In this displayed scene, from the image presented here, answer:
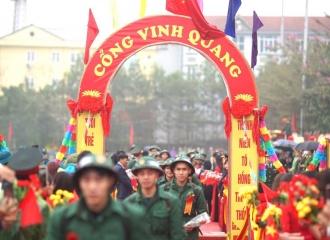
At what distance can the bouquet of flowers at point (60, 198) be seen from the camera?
10.4 metres

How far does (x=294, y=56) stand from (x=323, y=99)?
436 inches

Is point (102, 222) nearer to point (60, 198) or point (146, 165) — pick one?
point (146, 165)

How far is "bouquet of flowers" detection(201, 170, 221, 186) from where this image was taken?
21.8m

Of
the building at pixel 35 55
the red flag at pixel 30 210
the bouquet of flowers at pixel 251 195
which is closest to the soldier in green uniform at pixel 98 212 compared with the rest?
the red flag at pixel 30 210

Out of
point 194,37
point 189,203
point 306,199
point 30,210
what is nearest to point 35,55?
point 194,37

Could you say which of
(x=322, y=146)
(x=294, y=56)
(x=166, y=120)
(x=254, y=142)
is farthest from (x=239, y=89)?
(x=166, y=120)

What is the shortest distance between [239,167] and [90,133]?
8.94 ft

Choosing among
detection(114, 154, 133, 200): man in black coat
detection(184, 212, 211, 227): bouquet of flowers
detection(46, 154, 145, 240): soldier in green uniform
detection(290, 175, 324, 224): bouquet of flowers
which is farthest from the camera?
detection(114, 154, 133, 200): man in black coat

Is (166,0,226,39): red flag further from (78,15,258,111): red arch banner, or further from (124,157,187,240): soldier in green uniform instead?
(124,157,187,240): soldier in green uniform

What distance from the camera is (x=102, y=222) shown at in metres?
7.04

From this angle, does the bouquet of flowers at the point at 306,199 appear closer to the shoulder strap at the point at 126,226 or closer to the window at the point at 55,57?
the shoulder strap at the point at 126,226

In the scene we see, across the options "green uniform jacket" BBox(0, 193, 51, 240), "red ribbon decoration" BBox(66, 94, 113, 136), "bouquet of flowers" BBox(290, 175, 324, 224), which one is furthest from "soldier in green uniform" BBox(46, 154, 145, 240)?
"red ribbon decoration" BBox(66, 94, 113, 136)

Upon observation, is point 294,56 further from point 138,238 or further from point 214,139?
point 138,238

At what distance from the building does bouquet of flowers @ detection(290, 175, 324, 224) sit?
80605mm
